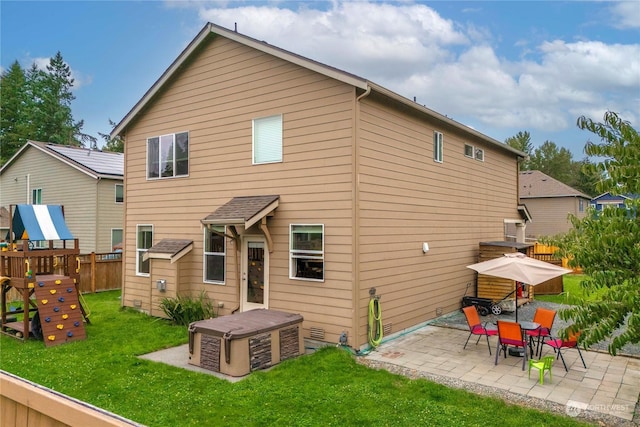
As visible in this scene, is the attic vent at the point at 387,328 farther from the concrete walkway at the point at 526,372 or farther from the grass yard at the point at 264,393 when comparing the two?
the grass yard at the point at 264,393

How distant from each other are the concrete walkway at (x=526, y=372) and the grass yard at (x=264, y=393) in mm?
673

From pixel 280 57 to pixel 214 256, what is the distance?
15.7 feet

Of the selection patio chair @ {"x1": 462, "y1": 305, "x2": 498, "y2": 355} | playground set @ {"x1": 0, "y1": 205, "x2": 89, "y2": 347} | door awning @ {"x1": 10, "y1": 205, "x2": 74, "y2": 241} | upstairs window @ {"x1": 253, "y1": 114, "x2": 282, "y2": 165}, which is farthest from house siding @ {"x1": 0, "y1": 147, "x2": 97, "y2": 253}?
patio chair @ {"x1": 462, "y1": 305, "x2": 498, "y2": 355}

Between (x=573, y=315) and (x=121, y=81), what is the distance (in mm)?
27518

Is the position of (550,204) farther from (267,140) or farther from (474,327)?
(267,140)

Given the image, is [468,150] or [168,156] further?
[468,150]

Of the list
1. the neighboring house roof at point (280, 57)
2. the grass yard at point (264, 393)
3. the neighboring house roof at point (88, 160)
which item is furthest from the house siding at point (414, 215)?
the neighboring house roof at point (88, 160)

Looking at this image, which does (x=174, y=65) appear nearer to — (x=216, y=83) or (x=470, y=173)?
(x=216, y=83)

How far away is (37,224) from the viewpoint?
381 inches

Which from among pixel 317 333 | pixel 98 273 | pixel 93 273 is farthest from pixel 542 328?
pixel 98 273

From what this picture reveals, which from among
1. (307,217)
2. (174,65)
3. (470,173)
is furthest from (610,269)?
(174,65)

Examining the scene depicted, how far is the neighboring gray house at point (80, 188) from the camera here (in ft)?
64.3

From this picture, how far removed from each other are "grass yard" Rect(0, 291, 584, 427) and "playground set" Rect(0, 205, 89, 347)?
1.79 feet

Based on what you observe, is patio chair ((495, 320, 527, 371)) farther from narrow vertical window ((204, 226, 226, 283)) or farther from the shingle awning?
the shingle awning
